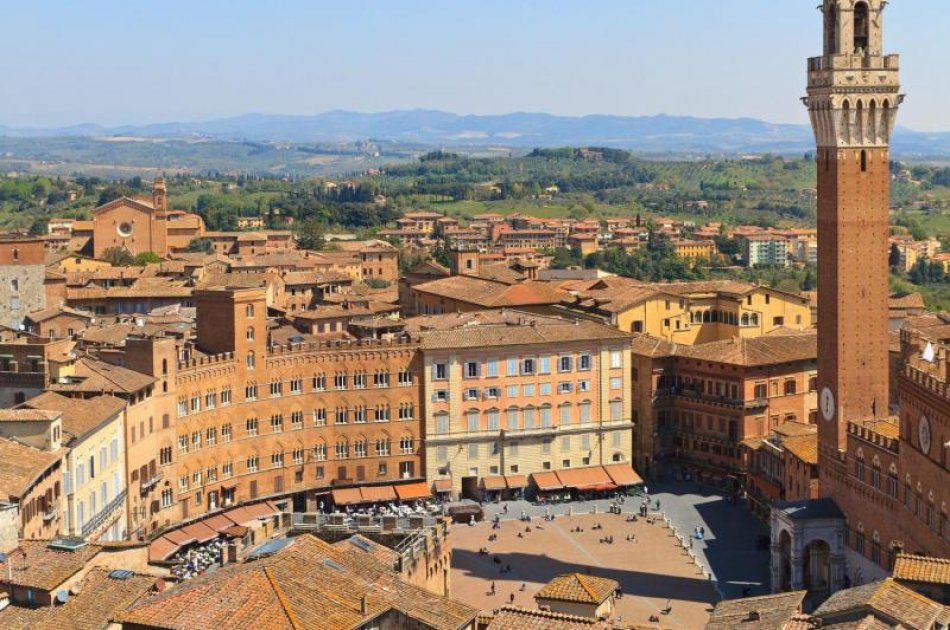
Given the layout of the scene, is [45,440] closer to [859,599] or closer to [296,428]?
[296,428]

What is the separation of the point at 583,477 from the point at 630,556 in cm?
1094

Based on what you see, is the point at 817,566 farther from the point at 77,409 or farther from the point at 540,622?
the point at 540,622

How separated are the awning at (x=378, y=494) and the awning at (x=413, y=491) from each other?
1.07ft

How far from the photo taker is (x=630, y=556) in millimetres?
57438

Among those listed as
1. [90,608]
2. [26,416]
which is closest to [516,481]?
[26,416]

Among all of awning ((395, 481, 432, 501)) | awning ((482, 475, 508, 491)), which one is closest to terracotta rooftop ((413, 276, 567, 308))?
awning ((482, 475, 508, 491))

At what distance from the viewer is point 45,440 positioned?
45.2 meters

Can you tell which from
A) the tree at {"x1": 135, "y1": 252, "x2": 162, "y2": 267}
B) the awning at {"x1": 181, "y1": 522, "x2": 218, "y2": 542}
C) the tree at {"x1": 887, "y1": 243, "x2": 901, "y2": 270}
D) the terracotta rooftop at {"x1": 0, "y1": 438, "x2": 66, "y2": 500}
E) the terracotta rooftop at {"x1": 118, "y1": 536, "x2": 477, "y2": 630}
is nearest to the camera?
the terracotta rooftop at {"x1": 118, "y1": 536, "x2": 477, "y2": 630}

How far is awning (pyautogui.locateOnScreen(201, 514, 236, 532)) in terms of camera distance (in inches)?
2352

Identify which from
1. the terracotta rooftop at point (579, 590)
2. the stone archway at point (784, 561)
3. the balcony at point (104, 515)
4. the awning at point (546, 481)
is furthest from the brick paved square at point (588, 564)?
the terracotta rooftop at point (579, 590)

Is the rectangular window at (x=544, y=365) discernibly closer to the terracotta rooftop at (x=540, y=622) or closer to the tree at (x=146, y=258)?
the terracotta rooftop at (x=540, y=622)

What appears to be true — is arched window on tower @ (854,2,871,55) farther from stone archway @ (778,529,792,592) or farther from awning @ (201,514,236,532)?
awning @ (201,514,236,532)

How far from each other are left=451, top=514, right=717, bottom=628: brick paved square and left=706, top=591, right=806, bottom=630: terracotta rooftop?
17.0 m

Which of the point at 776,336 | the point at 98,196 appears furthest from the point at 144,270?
the point at 98,196
